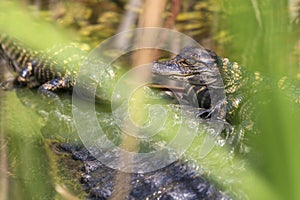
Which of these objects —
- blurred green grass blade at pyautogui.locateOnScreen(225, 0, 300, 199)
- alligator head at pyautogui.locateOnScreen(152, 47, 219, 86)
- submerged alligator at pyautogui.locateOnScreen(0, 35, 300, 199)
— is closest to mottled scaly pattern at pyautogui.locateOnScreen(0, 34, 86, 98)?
submerged alligator at pyautogui.locateOnScreen(0, 35, 300, 199)

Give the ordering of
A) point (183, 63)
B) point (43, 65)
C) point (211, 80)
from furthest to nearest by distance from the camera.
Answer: point (43, 65), point (183, 63), point (211, 80)

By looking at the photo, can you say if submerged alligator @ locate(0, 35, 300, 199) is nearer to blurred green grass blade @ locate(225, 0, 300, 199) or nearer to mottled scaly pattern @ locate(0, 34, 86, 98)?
mottled scaly pattern @ locate(0, 34, 86, 98)

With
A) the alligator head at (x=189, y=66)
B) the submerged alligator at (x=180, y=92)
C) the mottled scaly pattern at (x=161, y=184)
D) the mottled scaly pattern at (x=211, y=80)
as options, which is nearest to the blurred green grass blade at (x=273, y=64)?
the submerged alligator at (x=180, y=92)

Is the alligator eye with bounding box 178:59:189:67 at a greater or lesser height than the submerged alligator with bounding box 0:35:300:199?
greater

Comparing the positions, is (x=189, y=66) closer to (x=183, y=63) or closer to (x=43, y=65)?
(x=183, y=63)

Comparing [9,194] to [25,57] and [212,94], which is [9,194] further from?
[25,57]

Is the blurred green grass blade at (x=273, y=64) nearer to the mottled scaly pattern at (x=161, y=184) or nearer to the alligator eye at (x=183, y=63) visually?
the mottled scaly pattern at (x=161, y=184)

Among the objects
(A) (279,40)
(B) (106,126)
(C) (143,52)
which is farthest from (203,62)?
(A) (279,40)

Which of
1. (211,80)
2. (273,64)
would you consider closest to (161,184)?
(211,80)
